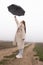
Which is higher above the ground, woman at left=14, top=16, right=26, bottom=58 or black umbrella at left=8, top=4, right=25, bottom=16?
black umbrella at left=8, top=4, right=25, bottom=16

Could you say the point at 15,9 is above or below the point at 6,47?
above

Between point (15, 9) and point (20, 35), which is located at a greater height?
point (15, 9)

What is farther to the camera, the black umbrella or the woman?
the woman

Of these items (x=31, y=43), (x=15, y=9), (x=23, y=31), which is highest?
(x=15, y=9)

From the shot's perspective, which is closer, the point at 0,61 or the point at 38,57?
the point at 0,61

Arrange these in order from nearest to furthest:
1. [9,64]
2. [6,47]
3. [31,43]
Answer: [9,64]
[6,47]
[31,43]

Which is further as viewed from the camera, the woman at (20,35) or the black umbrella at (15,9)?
the woman at (20,35)

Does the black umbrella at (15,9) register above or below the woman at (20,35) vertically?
above

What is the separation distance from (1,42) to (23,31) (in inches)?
115

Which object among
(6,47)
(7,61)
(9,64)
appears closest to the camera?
(9,64)

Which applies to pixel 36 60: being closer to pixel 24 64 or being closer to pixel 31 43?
pixel 24 64

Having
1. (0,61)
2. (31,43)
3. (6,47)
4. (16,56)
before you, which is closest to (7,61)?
(0,61)

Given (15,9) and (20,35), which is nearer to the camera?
(15,9)

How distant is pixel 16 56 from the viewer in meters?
8.37
